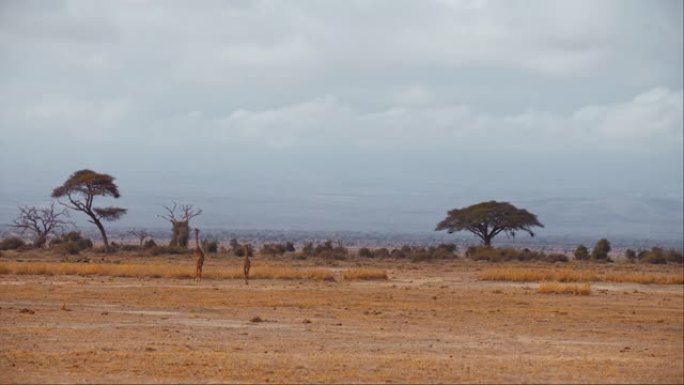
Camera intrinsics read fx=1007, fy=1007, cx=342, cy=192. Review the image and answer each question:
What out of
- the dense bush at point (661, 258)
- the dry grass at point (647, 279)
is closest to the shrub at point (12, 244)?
the dry grass at point (647, 279)

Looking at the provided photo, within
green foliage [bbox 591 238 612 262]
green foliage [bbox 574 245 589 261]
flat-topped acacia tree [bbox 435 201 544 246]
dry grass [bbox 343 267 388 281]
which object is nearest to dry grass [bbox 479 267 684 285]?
dry grass [bbox 343 267 388 281]

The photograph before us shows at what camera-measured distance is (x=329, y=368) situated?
50.2ft

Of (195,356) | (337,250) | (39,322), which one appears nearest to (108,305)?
(39,322)

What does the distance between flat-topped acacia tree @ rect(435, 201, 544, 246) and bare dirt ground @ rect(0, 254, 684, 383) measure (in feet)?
138

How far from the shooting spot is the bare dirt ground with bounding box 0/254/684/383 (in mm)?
14883

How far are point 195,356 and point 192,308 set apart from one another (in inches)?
372

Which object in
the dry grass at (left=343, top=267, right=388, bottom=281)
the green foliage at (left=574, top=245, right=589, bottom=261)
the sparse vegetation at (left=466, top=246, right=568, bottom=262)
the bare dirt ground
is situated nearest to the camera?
the bare dirt ground

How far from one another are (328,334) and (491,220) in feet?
193

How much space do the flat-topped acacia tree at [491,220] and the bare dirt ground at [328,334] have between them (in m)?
42.0

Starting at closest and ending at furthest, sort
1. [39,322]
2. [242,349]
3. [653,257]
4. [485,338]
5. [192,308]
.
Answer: [242,349] < [485,338] < [39,322] < [192,308] < [653,257]

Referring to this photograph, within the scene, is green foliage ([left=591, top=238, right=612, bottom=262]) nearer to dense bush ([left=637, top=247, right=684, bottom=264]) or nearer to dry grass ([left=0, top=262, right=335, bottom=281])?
dense bush ([left=637, top=247, right=684, bottom=264])

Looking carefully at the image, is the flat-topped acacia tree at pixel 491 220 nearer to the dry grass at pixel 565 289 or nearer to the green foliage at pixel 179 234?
the green foliage at pixel 179 234

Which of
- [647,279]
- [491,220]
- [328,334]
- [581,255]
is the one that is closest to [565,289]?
[647,279]

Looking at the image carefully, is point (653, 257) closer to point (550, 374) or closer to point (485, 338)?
point (485, 338)
